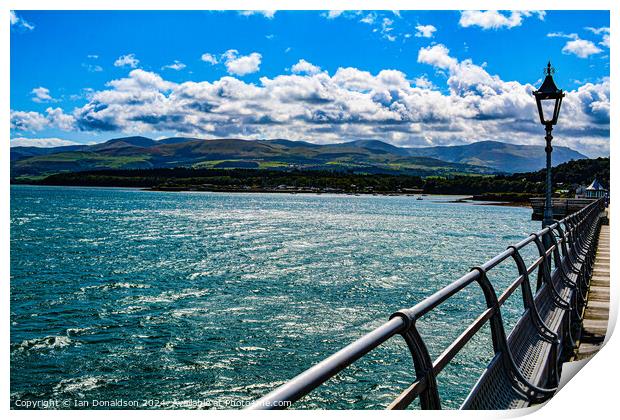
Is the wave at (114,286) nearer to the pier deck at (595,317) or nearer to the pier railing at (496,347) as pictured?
the pier deck at (595,317)

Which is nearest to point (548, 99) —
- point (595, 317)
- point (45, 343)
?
point (595, 317)

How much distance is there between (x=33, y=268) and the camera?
2978 cm

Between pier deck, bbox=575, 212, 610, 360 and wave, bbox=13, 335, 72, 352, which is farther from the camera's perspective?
wave, bbox=13, 335, 72, 352

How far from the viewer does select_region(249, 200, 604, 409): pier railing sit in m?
2.04

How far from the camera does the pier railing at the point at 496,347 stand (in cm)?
204

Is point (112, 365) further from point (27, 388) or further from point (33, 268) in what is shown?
point (33, 268)

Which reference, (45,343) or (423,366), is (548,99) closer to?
(423,366)

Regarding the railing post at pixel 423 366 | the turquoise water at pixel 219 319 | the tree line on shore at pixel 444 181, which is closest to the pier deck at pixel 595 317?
the turquoise water at pixel 219 319

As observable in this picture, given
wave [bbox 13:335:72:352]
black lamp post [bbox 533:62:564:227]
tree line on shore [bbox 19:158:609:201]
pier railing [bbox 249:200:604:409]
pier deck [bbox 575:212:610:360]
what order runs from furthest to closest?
tree line on shore [bbox 19:158:609:201]
wave [bbox 13:335:72:352]
black lamp post [bbox 533:62:564:227]
pier deck [bbox 575:212:610:360]
pier railing [bbox 249:200:604:409]

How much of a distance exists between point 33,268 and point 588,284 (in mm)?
26221

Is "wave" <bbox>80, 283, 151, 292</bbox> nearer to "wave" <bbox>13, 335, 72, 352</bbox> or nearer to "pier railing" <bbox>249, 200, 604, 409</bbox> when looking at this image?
"wave" <bbox>13, 335, 72, 352</bbox>

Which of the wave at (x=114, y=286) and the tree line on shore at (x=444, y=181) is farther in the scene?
the tree line on shore at (x=444, y=181)

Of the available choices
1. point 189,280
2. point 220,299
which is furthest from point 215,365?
point 189,280

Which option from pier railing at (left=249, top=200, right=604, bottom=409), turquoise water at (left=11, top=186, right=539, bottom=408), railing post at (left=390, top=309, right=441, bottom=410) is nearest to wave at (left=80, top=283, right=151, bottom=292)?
turquoise water at (left=11, top=186, right=539, bottom=408)
